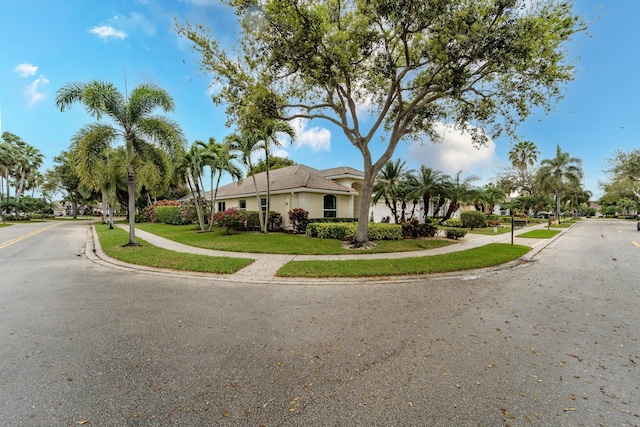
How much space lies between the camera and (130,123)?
12797 mm

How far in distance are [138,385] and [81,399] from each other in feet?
1.56

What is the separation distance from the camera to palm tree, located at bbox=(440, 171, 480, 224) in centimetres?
1739

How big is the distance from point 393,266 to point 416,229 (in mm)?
8880

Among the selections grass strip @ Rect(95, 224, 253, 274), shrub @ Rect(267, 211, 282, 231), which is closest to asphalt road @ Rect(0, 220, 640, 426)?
grass strip @ Rect(95, 224, 253, 274)

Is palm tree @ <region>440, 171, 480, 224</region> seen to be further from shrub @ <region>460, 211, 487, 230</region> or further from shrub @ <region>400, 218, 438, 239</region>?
shrub @ <region>460, 211, 487, 230</region>

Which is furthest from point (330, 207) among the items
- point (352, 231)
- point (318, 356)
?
point (318, 356)

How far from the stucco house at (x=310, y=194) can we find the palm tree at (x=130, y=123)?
640 centimetres

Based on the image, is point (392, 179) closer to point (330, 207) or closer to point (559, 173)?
point (330, 207)

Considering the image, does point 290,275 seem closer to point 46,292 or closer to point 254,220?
point 46,292

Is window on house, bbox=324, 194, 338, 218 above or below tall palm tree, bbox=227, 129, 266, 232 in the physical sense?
below

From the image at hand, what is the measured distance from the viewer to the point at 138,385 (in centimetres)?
294

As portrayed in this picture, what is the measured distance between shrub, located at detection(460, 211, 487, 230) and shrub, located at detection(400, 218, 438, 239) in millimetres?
12748

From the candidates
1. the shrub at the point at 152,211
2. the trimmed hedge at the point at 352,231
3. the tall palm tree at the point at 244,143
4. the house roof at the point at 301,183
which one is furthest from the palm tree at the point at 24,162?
the trimmed hedge at the point at 352,231

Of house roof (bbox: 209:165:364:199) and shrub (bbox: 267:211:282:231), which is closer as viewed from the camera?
house roof (bbox: 209:165:364:199)
